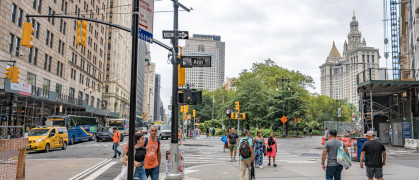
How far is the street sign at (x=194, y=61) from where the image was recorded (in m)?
10.7

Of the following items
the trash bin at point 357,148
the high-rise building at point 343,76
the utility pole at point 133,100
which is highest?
the high-rise building at point 343,76

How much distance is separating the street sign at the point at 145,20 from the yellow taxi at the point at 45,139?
18459 millimetres

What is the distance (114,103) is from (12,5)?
5246 cm

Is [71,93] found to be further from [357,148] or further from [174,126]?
[357,148]

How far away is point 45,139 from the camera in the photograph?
2161 centimetres

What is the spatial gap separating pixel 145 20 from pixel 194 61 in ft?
16.4

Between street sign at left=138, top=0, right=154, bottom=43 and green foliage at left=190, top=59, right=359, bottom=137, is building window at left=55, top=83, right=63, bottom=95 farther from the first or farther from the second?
street sign at left=138, top=0, right=154, bottom=43

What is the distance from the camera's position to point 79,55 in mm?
Answer: 55906

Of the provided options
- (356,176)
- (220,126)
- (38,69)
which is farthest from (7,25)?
(220,126)

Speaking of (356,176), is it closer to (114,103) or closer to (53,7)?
(53,7)

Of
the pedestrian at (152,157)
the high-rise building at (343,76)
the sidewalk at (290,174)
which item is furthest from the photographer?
the high-rise building at (343,76)

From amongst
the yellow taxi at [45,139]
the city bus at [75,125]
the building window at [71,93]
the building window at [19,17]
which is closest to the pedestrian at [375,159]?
the yellow taxi at [45,139]

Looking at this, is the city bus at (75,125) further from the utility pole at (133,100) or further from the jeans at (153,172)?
the utility pole at (133,100)

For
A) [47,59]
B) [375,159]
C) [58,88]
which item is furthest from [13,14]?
[375,159]
